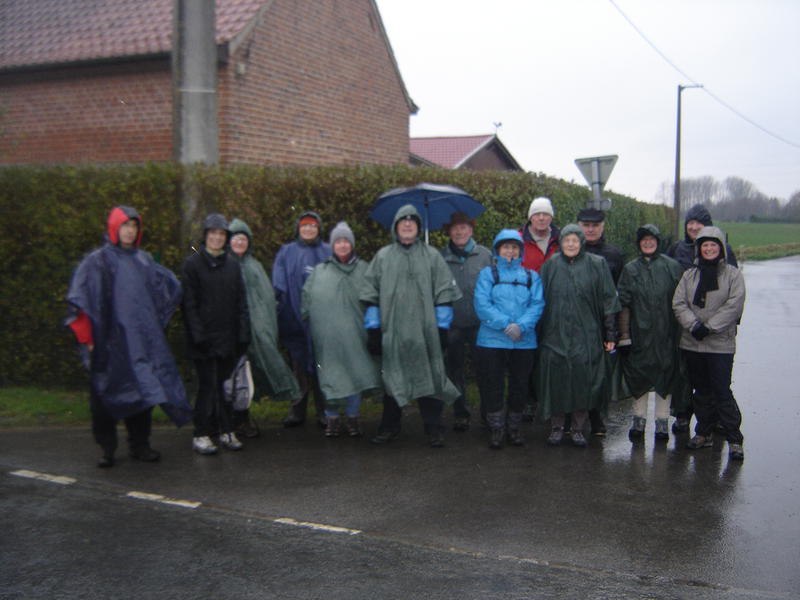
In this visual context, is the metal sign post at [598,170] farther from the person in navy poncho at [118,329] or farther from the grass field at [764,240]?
the grass field at [764,240]

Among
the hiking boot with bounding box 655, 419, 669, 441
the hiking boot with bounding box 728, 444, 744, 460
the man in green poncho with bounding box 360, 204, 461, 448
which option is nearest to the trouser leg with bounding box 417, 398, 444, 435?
the man in green poncho with bounding box 360, 204, 461, 448

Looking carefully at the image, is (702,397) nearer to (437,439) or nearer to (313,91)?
(437,439)

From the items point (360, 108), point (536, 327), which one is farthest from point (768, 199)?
point (536, 327)

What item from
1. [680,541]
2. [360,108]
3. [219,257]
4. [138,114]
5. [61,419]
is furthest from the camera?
[360,108]

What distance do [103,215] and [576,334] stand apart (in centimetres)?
478

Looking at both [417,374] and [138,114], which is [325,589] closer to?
[417,374]

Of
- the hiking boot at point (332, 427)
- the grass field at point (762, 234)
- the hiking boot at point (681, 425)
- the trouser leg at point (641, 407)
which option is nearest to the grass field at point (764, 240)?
the grass field at point (762, 234)

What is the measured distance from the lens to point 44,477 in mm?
5566

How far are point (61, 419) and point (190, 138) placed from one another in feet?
9.92

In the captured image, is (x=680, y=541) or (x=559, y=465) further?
(x=559, y=465)

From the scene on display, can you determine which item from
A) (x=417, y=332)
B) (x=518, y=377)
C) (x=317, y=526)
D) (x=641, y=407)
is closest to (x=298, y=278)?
(x=417, y=332)

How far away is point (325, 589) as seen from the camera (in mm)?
3775

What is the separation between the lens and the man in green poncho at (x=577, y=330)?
6277mm

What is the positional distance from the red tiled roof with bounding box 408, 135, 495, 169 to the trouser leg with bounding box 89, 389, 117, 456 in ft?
95.5
